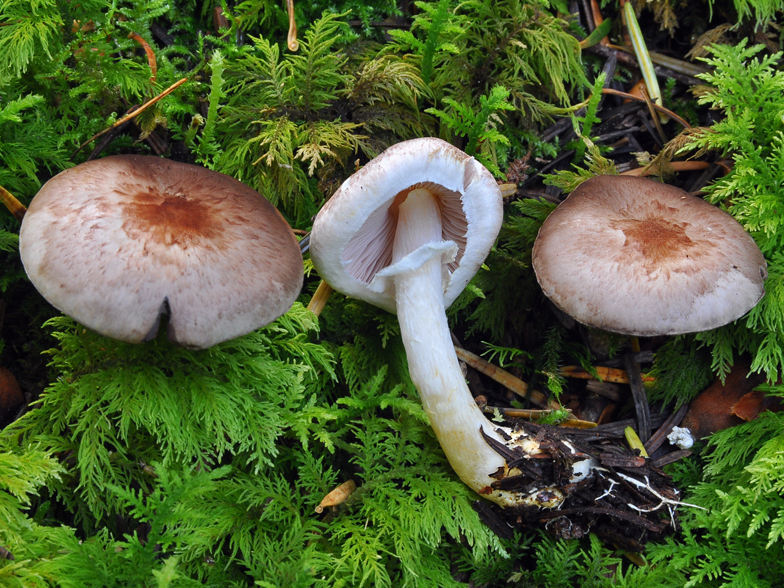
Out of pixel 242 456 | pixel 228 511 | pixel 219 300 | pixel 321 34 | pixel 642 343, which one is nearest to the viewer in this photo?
pixel 219 300

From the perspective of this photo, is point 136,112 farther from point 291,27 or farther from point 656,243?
point 656,243

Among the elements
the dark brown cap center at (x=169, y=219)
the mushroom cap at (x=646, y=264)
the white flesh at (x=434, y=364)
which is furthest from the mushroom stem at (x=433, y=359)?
the dark brown cap center at (x=169, y=219)

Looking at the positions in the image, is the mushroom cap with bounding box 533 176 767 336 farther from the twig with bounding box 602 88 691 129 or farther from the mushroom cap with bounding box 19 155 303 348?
the mushroom cap with bounding box 19 155 303 348

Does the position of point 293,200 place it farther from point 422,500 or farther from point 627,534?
point 627,534

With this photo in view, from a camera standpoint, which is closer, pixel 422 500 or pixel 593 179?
pixel 422 500

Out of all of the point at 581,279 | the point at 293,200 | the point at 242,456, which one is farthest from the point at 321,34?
the point at 242,456

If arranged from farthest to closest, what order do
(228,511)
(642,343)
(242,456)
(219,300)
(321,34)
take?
(642,343) < (321,34) < (242,456) < (228,511) < (219,300)
